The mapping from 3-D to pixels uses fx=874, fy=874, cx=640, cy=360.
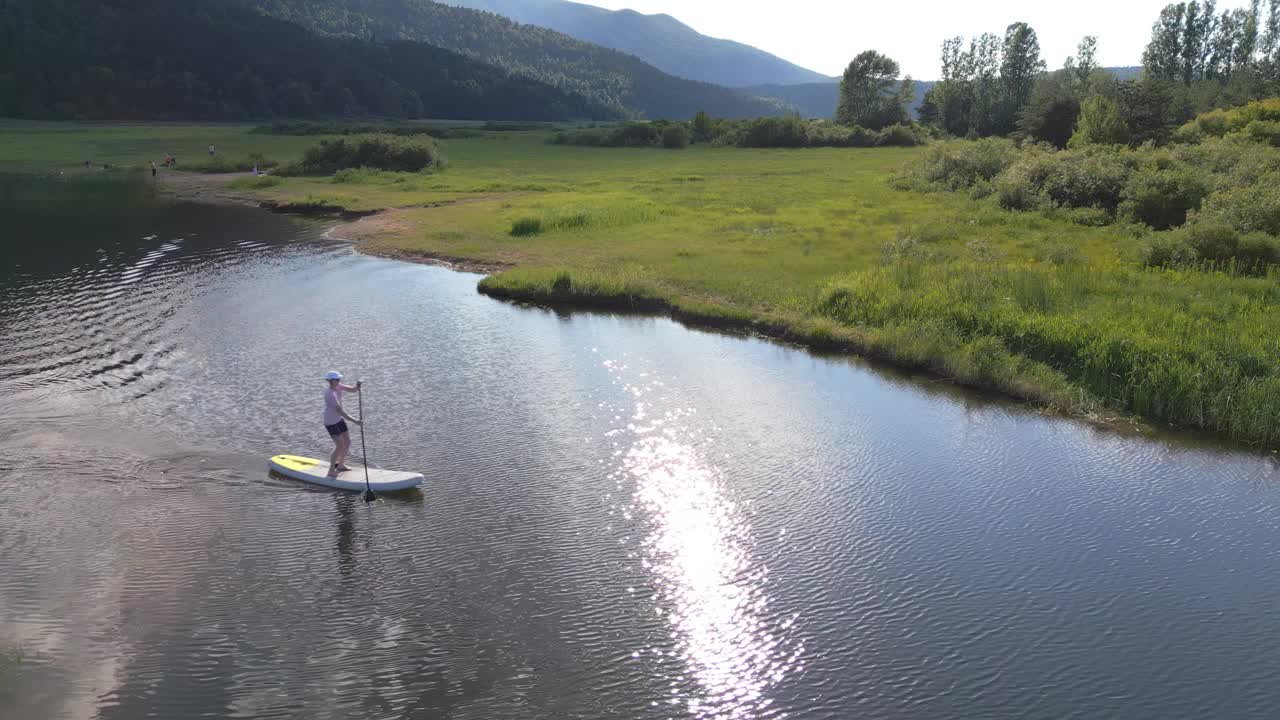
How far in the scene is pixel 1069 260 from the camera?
4038 cm

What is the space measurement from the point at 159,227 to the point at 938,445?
175 feet

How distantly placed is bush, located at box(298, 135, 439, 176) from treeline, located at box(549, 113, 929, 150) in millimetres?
47277

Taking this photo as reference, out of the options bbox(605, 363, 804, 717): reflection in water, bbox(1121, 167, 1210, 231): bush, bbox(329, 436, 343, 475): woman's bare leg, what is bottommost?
bbox(605, 363, 804, 717): reflection in water

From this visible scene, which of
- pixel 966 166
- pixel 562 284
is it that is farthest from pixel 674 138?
pixel 562 284

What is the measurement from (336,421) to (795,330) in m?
18.4

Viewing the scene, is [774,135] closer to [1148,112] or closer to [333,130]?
[1148,112]

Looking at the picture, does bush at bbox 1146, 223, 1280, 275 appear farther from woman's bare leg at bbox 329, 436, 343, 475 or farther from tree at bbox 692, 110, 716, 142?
tree at bbox 692, 110, 716, 142

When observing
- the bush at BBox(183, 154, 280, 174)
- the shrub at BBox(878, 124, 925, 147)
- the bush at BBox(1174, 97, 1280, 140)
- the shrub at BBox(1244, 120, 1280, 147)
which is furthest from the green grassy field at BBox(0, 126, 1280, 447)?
the shrub at BBox(878, 124, 925, 147)

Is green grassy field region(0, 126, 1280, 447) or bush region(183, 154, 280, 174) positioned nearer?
green grassy field region(0, 126, 1280, 447)

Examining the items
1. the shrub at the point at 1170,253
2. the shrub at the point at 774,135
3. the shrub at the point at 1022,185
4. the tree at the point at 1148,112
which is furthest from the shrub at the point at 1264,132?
the shrub at the point at 774,135

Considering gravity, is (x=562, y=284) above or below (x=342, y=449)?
above

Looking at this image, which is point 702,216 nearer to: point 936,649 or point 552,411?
point 552,411

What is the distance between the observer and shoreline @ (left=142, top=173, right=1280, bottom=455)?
25266 millimetres

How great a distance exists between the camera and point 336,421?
65.0 feet
